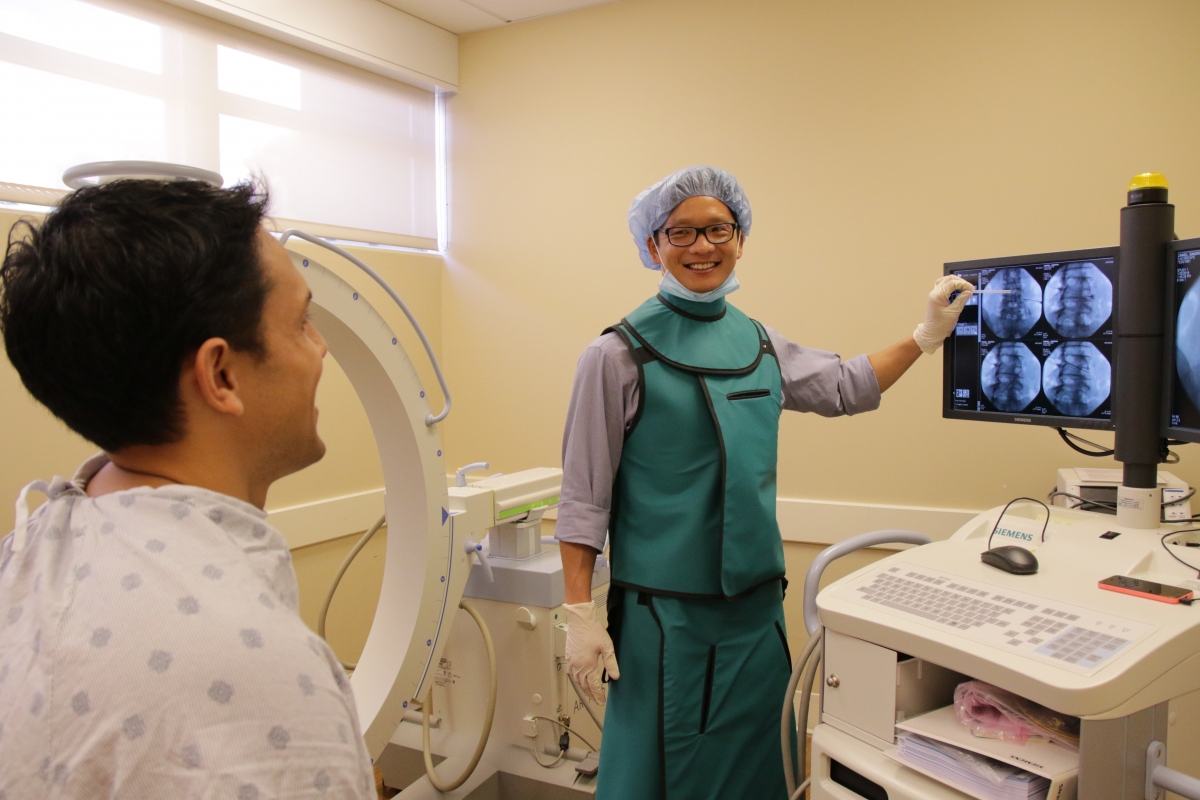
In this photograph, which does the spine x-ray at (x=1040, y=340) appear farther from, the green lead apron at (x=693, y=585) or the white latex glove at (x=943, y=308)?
the green lead apron at (x=693, y=585)

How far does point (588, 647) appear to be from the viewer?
58.1 inches

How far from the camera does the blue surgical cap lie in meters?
1.57

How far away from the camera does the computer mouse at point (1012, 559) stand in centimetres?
116

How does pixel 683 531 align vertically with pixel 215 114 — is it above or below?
below

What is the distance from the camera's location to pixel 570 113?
294 cm

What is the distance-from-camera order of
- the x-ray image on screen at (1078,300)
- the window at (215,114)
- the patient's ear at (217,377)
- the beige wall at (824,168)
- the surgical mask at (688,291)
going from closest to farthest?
the patient's ear at (217,377), the x-ray image on screen at (1078,300), the surgical mask at (688,291), the window at (215,114), the beige wall at (824,168)

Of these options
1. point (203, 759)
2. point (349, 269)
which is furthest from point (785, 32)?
point (203, 759)

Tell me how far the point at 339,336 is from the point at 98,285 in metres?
1.05

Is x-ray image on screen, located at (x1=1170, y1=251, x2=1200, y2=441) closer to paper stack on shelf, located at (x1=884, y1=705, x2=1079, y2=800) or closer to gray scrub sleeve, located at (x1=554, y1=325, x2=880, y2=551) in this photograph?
paper stack on shelf, located at (x1=884, y1=705, x2=1079, y2=800)

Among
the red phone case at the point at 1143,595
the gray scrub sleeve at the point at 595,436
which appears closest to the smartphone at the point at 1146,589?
the red phone case at the point at 1143,595

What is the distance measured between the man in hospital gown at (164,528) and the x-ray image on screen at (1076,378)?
49.7 inches

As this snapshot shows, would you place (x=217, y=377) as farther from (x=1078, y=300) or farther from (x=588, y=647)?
(x=1078, y=300)

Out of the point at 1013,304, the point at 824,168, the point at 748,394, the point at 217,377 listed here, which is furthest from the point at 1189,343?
the point at 824,168

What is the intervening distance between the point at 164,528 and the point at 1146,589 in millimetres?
1160
